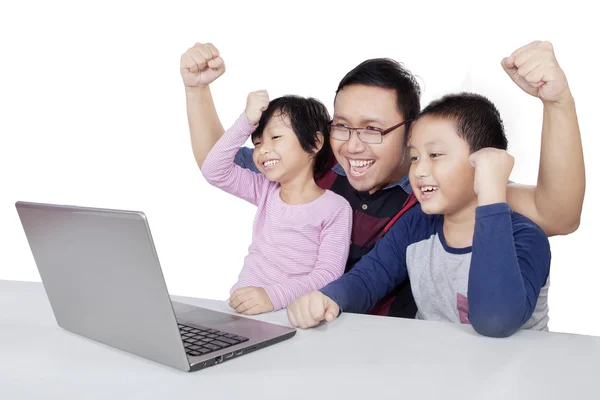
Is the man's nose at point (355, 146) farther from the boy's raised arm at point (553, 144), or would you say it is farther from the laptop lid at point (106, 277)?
the laptop lid at point (106, 277)

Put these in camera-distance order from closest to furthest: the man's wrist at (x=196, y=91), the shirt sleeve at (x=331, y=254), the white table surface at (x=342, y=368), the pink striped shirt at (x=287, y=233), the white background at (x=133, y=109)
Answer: the white table surface at (x=342, y=368)
the shirt sleeve at (x=331, y=254)
the pink striped shirt at (x=287, y=233)
the man's wrist at (x=196, y=91)
the white background at (x=133, y=109)

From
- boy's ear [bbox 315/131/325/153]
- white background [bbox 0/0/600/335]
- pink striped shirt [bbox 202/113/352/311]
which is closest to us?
pink striped shirt [bbox 202/113/352/311]

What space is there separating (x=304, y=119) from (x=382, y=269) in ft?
1.59

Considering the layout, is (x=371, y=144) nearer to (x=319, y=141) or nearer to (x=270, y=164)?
(x=319, y=141)

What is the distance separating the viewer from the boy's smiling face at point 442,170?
1518 mm

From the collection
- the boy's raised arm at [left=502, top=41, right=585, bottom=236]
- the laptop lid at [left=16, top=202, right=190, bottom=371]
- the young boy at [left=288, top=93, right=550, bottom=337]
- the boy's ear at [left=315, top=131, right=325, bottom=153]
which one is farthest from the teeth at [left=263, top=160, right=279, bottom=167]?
the laptop lid at [left=16, top=202, right=190, bottom=371]

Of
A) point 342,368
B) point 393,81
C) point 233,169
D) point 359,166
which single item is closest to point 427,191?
point 359,166

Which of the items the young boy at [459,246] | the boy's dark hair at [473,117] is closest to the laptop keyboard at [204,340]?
the young boy at [459,246]

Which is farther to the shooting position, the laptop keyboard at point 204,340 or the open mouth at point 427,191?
the open mouth at point 427,191

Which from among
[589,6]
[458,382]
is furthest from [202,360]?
[589,6]

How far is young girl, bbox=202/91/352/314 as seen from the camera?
1864mm

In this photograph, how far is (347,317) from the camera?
138 cm

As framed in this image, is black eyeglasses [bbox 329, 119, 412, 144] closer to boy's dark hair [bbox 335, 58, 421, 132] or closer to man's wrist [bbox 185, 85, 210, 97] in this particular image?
boy's dark hair [bbox 335, 58, 421, 132]

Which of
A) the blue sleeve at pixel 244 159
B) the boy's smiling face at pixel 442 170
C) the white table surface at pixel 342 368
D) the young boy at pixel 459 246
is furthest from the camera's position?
the blue sleeve at pixel 244 159
